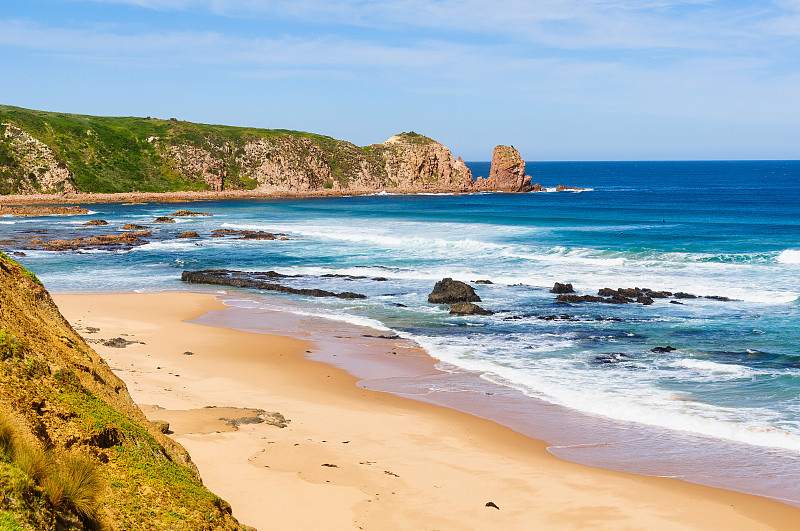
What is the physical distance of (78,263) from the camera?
4053 cm

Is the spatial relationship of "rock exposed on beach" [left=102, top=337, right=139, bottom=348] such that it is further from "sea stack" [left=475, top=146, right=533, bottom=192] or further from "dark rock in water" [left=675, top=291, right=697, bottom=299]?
"sea stack" [left=475, top=146, right=533, bottom=192]

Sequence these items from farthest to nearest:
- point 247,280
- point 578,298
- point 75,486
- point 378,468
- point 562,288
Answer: point 247,280, point 562,288, point 578,298, point 378,468, point 75,486

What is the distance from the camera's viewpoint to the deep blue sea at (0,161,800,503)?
15602 millimetres

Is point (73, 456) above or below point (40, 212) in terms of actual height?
above

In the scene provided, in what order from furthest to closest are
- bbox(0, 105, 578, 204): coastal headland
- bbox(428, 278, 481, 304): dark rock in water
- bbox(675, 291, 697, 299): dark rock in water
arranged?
bbox(0, 105, 578, 204): coastal headland, bbox(675, 291, 697, 299): dark rock in water, bbox(428, 278, 481, 304): dark rock in water

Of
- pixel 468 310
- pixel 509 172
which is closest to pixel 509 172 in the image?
pixel 509 172

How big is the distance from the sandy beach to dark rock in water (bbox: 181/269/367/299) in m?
13.4

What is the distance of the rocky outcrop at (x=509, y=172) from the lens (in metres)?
129

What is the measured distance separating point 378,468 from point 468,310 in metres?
15.2

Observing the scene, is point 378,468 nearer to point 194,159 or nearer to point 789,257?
point 789,257

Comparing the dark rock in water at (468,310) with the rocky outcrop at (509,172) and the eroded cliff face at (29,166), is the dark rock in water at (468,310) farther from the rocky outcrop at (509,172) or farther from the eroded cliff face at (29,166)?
the rocky outcrop at (509,172)

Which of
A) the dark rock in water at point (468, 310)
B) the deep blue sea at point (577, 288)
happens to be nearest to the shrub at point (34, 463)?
the deep blue sea at point (577, 288)

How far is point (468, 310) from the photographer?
2586cm

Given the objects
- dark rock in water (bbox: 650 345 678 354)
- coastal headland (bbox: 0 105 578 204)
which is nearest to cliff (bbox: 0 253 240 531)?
dark rock in water (bbox: 650 345 678 354)
